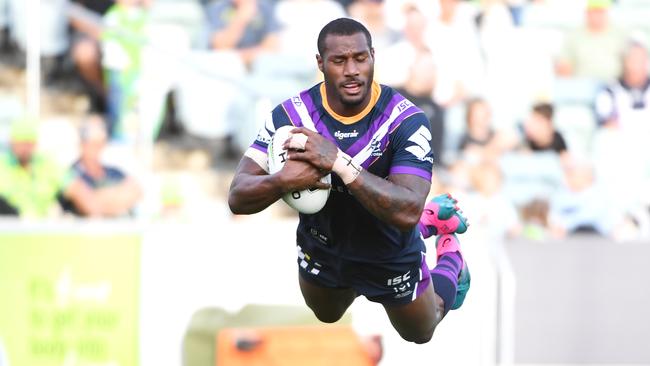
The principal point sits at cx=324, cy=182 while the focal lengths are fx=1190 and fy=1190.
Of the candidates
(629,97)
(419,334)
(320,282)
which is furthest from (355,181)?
(629,97)

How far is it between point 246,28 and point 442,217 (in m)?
5.06

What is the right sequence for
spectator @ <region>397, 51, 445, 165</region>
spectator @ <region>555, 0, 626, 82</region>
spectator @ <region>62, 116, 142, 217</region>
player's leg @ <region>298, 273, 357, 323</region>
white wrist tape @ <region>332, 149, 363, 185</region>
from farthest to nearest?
spectator @ <region>555, 0, 626, 82</region>
spectator @ <region>397, 51, 445, 165</region>
spectator @ <region>62, 116, 142, 217</region>
player's leg @ <region>298, 273, 357, 323</region>
white wrist tape @ <region>332, 149, 363, 185</region>

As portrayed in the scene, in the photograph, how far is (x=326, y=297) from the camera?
6906mm

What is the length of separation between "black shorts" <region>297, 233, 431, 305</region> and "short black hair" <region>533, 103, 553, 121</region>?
18.5 feet

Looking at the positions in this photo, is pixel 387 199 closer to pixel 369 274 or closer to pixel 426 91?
pixel 369 274

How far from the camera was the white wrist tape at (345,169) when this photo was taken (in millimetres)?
5566

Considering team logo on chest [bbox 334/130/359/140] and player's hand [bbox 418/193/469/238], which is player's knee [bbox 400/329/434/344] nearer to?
player's hand [bbox 418/193/469/238]

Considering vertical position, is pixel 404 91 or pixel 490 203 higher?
pixel 404 91

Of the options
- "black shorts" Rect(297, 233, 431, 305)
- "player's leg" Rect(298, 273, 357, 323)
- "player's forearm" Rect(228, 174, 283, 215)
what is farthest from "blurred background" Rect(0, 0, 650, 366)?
"player's forearm" Rect(228, 174, 283, 215)

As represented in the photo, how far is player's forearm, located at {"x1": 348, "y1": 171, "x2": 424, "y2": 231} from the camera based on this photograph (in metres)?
5.62

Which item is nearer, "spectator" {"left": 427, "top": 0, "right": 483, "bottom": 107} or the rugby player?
the rugby player

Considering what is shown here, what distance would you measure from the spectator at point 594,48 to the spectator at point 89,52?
15.6 feet

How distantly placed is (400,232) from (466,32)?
243 inches

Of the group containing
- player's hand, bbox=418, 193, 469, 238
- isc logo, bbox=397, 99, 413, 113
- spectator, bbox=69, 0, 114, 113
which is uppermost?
spectator, bbox=69, 0, 114, 113
